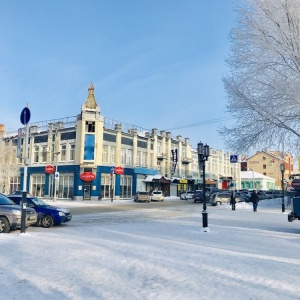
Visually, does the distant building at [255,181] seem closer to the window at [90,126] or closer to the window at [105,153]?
Result: the window at [105,153]

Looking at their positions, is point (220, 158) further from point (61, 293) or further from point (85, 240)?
point (61, 293)

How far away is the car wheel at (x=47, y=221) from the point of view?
1639 cm

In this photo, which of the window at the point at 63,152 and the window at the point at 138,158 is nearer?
the window at the point at 63,152

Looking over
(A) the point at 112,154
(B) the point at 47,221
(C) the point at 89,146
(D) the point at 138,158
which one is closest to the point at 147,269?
(B) the point at 47,221

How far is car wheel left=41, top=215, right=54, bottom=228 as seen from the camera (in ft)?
53.8


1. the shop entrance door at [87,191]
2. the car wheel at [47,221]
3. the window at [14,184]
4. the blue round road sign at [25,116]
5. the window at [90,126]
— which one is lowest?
the car wheel at [47,221]

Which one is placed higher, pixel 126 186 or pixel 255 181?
pixel 255 181

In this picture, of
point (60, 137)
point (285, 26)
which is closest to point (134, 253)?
point (285, 26)

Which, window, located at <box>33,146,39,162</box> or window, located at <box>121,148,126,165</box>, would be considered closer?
window, located at <box>121,148,126,165</box>

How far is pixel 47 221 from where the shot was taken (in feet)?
53.9

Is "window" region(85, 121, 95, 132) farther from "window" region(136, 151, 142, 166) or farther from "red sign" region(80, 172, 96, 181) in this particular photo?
"window" region(136, 151, 142, 166)

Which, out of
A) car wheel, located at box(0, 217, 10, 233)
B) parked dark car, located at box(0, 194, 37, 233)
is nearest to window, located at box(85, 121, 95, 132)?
parked dark car, located at box(0, 194, 37, 233)

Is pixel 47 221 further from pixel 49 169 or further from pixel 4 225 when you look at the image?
pixel 49 169

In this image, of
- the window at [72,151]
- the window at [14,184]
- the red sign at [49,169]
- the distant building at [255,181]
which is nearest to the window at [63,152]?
the window at [72,151]
